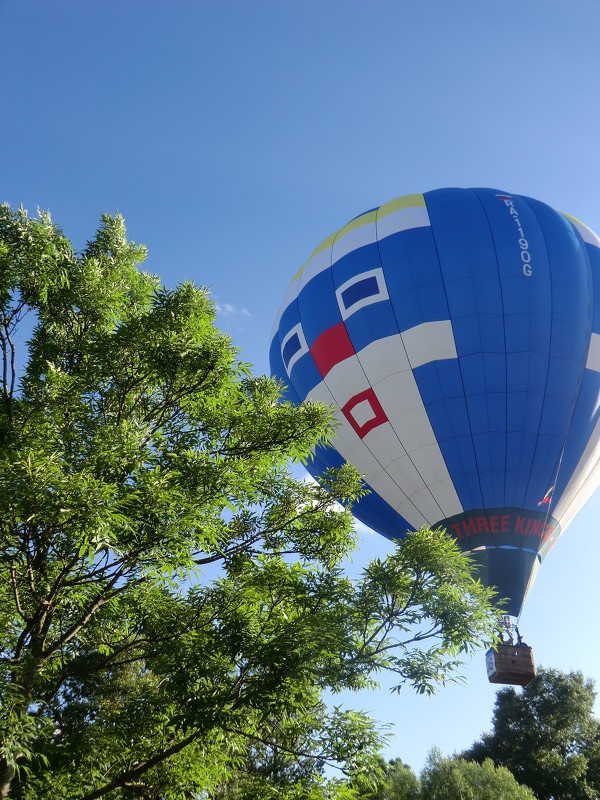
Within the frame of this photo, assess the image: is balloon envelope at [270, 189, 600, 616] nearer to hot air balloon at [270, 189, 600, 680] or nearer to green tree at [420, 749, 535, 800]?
hot air balloon at [270, 189, 600, 680]

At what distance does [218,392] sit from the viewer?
310 inches

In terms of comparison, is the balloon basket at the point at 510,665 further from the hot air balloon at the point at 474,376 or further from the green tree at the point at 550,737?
the green tree at the point at 550,737

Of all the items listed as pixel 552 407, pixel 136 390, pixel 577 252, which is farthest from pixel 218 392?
pixel 577 252

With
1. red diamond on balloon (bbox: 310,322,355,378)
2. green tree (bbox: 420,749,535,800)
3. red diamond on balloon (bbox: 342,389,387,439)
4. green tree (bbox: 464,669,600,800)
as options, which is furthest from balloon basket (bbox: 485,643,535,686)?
green tree (bbox: 464,669,600,800)

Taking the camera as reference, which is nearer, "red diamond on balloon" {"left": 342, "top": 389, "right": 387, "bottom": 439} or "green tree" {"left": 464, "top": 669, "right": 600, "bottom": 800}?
"red diamond on balloon" {"left": 342, "top": 389, "right": 387, "bottom": 439}

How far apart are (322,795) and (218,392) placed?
15.9ft

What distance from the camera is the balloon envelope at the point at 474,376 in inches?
722

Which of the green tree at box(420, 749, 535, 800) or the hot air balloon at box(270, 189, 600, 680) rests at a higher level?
the hot air balloon at box(270, 189, 600, 680)

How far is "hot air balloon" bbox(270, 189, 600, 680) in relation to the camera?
18.3m

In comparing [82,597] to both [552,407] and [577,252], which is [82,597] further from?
[577,252]

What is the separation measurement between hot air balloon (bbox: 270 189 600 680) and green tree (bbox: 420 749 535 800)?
13.0m

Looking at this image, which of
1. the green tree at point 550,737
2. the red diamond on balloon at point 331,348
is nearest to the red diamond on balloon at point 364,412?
the red diamond on balloon at point 331,348

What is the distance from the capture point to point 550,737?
32.7 m

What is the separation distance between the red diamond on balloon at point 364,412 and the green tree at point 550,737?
23286 mm
